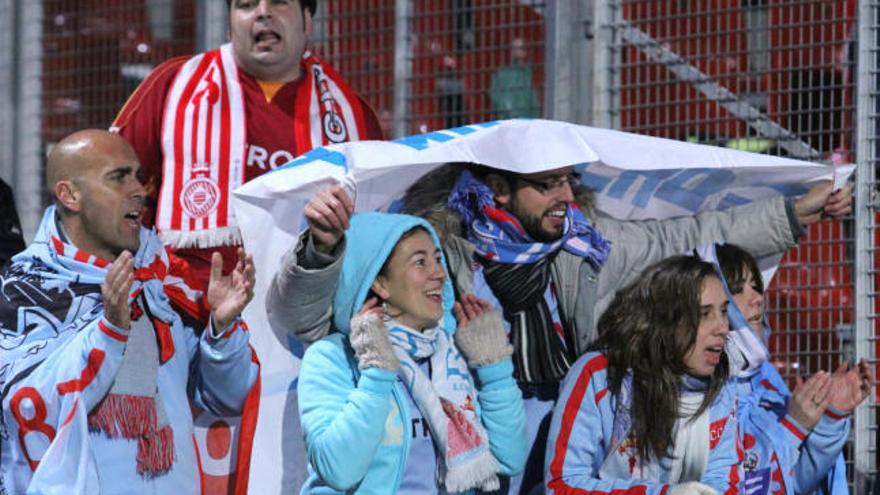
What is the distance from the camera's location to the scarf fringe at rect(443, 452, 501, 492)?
481 centimetres

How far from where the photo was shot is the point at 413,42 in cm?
743

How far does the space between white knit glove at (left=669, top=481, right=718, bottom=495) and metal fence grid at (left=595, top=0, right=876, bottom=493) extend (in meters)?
1.80

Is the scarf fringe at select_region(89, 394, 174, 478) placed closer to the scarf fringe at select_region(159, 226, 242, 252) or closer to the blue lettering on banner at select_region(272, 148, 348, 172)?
the blue lettering on banner at select_region(272, 148, 348, 172)

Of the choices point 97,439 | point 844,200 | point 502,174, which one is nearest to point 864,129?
point 844,200

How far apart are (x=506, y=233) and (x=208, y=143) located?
1240mm

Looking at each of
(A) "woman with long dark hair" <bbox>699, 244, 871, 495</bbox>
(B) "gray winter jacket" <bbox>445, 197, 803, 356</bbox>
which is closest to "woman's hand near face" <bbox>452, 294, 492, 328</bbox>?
(B) "gray winter jacket" <bbox>445, 197, 803, 356</bbox>

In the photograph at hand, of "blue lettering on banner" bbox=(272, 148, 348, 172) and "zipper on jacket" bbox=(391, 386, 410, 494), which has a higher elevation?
"blue lettering on banner" bbox=(272, 148, 348, 172)

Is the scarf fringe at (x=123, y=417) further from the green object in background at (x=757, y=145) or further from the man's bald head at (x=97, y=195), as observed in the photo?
the green object in background at (x=757, y=145)

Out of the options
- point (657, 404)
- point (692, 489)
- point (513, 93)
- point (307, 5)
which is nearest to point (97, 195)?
point (307, 5)

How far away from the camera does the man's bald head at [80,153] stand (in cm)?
502

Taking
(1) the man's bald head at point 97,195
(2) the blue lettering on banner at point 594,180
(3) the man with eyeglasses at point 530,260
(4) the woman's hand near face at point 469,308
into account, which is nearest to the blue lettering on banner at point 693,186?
(2) the blue lettering on banner at point 594,180

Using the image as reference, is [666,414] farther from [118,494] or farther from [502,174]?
[118,494]

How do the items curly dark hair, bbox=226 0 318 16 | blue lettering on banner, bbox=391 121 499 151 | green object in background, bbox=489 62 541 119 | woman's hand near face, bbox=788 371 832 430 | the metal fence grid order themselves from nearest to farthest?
1. blue lettering on banner, bbox=391 121 499 151
2. woman's hand near face, bbox=788 371 832 430
3. curly dark hair, bbox=226 0 318 16
4. the metal fence grid
5. green object in background, bbox=489 62 541 119

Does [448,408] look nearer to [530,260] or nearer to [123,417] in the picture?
[530,260]
